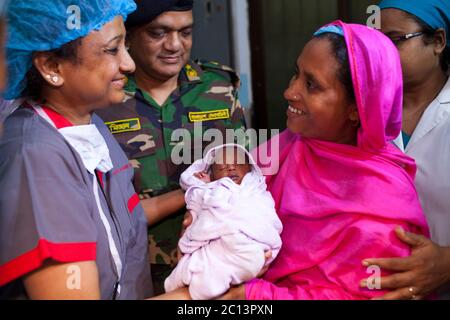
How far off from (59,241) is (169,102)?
3.15 feet

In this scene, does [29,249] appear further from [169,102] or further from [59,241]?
[169,102]

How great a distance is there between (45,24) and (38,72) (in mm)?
138

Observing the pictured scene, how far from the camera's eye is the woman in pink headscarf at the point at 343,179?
4.48 ft

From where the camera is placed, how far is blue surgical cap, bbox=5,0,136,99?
4.18 ft

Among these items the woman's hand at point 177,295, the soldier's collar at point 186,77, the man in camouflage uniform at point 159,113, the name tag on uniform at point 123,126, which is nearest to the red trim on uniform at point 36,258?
the woman's hand at point 177,295

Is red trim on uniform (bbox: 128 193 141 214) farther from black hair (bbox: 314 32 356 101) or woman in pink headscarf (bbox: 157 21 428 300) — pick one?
black hair (bbox: 314 32 356 101)

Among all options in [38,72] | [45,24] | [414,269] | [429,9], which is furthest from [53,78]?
[429,9]

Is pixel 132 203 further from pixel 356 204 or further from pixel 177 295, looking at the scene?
pixel 356 204

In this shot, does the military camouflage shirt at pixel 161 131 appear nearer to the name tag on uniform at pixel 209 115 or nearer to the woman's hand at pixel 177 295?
the name tag on uniform at pixel 209 115

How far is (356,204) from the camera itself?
139 cm

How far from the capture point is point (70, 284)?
1.15 meters

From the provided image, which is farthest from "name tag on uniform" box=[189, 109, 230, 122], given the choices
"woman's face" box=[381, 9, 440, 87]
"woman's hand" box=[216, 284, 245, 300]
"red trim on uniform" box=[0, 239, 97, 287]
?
"red trim on uniform" box=[0, 239, 97, 287]

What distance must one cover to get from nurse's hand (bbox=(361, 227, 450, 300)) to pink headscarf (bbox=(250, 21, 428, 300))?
0.09ft

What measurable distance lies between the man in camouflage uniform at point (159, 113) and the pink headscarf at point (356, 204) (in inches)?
20.7
